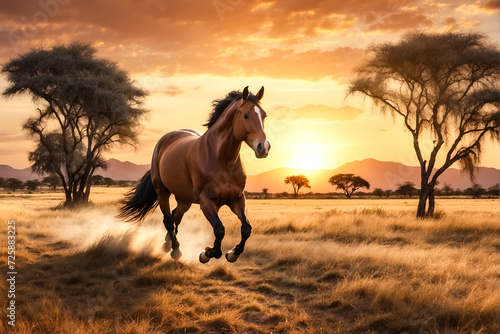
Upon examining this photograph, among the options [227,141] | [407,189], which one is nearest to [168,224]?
[227,141]

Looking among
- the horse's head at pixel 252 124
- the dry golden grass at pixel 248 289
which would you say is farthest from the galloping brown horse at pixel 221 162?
the dry golden grass at pixel 248 289

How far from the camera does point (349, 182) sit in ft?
246

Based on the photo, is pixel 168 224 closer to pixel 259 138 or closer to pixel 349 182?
pixel 259 138

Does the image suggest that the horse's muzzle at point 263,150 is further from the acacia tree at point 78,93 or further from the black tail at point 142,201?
the acacia tree at point 78,93

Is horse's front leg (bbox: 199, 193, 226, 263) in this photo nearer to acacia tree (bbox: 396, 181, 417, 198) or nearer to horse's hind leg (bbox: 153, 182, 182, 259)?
horse's hind leg (bbox: 153, 182, 182, 259)

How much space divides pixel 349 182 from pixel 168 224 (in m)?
68.9

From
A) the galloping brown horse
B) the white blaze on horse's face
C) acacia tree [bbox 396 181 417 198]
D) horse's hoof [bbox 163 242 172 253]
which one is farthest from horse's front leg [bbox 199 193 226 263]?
acacia tree [bbox 396 181 417 198]

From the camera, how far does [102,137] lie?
2722cm

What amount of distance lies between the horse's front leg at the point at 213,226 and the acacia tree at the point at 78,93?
19.4 meters

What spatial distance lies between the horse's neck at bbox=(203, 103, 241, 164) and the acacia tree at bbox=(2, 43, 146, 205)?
63.2 ft

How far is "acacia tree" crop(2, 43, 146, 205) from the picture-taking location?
2356 cm

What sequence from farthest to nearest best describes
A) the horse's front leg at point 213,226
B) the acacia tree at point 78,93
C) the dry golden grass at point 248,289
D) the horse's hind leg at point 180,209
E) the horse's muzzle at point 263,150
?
the acacia tree at point 78,93 < the horse's hind leg at point 180,209 < the horse's front leg at point 213,226 < the dry golden grass at point 248,289 < the horse's muzzle at point 263,150

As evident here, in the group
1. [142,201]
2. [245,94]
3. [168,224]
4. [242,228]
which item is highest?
[245,94]

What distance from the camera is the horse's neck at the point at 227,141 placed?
19.5 ft
